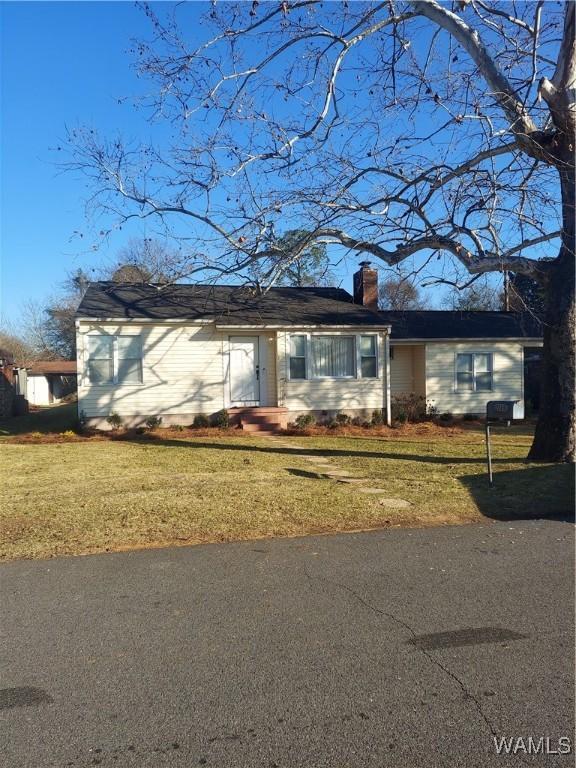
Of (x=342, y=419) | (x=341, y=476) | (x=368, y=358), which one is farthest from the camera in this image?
(x=368, y=358)

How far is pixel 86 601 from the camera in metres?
4.75

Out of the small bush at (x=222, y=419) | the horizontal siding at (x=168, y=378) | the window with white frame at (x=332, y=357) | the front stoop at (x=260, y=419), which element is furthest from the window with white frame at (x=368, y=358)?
the small bush at (x=222, y=419)

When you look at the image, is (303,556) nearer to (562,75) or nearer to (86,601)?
(86,601)

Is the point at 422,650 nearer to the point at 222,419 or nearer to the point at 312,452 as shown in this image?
the point at 312,452

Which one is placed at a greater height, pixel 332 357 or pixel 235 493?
pixel 332 357

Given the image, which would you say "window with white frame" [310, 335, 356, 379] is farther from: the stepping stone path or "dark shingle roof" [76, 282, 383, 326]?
the stepping stone path

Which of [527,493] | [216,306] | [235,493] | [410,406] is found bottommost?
[527,493]

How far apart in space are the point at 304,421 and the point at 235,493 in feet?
29.9

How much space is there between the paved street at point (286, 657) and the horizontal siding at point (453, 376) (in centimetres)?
1527

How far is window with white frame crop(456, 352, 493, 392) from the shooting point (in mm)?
21188

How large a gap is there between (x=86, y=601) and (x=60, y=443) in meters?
11.2

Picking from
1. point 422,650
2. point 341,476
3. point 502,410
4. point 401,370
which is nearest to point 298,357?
point 401,370

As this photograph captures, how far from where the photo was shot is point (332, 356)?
18703 mm

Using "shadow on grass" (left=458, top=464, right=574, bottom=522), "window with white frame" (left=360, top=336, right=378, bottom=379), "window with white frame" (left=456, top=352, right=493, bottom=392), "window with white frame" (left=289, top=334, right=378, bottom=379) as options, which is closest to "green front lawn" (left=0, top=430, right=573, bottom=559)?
"shadow on grass" (left=458, top=464, right=574, bottom=522)
